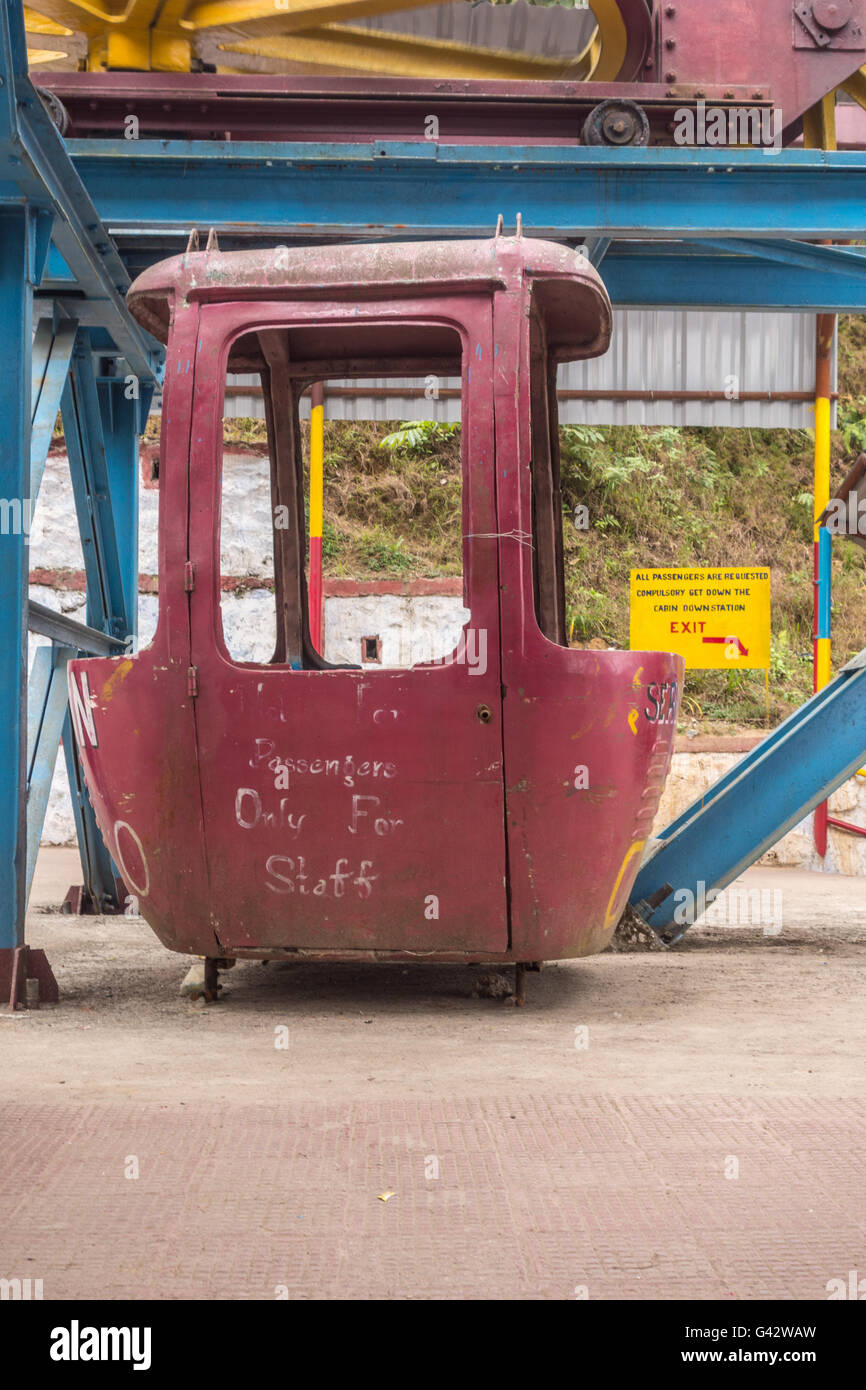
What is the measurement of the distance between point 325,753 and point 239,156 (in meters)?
2.81

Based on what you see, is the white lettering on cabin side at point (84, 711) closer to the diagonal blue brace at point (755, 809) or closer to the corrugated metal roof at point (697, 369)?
the diagonal blue brace at point (755, 809)

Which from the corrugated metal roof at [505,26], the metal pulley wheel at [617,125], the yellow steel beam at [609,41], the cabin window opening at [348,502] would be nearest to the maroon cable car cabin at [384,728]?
the cabin window opening at [348,502]

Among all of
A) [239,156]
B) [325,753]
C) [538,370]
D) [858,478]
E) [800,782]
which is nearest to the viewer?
[325,753]

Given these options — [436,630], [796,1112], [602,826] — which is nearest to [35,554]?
[436,630]

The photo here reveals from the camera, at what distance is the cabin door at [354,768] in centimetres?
372

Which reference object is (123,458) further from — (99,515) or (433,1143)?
(433,1143)

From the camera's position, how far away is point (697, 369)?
13.3 meters

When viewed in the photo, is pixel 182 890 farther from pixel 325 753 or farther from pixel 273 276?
pixel 273 276

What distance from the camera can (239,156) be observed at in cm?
512

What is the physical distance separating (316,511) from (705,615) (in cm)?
400

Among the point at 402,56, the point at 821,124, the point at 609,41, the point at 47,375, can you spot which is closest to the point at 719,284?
the point at 821,124

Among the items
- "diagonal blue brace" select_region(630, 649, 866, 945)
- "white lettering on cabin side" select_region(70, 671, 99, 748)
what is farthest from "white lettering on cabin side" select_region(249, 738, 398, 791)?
"diagonal blue brace" select_region(630, 649, 866, 945)

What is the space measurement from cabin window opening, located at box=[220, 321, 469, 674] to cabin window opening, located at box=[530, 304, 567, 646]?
41 centimetres

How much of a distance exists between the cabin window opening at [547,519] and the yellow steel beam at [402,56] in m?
2.90
